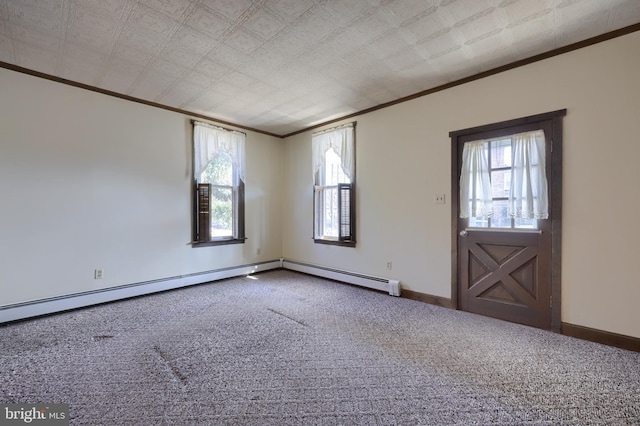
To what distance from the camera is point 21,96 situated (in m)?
3.09

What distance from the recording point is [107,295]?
11.9ft

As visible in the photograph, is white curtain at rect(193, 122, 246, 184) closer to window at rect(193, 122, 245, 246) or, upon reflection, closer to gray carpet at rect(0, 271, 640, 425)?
window at rect(193, 122, 245, 246)

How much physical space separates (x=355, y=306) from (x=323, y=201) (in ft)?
7.24

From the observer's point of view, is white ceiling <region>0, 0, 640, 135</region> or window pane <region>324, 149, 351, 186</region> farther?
window pane <region>324, 149, 351, 186</region>

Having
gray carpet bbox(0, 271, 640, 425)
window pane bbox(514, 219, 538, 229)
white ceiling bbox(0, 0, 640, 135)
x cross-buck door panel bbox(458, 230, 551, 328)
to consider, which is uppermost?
white ceiling bbox(0, 0, 640, 135)

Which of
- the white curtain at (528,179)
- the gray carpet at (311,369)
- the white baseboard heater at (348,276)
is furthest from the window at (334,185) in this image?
the white curtain at (528,179)

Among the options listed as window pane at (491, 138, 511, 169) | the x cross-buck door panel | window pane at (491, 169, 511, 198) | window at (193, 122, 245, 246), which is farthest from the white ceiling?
the x cross-buck door panel

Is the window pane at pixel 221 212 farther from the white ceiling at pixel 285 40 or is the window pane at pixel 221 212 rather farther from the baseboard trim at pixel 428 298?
the baseboard trim at pixel 428 298

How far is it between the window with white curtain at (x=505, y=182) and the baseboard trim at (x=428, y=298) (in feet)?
3.33

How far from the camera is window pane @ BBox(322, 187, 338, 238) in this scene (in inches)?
198

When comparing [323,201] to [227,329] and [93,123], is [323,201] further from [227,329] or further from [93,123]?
[93,123]

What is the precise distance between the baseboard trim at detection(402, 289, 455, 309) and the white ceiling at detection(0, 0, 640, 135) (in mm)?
2717

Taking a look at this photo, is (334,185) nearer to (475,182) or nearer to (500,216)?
(475,182)

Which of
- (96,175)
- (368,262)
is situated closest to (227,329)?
(368,262)
